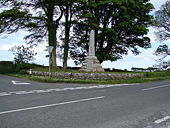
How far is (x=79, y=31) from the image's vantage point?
1224 inches

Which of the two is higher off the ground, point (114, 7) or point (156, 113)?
point (114, 7)

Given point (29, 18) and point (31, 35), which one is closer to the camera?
point (29, 18)

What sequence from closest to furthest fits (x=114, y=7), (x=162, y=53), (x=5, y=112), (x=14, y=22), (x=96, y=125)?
1. (x=96, y=125)
2. (x=5, y=112)
3. (x=14, y=22)
4. (x=114, y=7)
5. (x=162, y=53)

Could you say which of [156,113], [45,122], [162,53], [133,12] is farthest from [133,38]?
[45,122]

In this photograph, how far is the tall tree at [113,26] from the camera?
27.0 m

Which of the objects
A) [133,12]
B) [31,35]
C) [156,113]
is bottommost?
[156,113]

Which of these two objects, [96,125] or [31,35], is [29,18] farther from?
[96,125]

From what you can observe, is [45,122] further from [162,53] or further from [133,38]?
[162,53]

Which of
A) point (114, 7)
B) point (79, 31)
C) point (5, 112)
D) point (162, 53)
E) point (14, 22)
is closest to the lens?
point (5, 112)

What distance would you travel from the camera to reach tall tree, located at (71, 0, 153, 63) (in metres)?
27.0

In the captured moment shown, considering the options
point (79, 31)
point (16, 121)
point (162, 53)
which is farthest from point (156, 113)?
point (162, 53)

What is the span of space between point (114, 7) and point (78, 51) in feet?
29.4

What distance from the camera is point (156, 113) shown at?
6.29 meters

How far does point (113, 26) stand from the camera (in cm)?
2917
